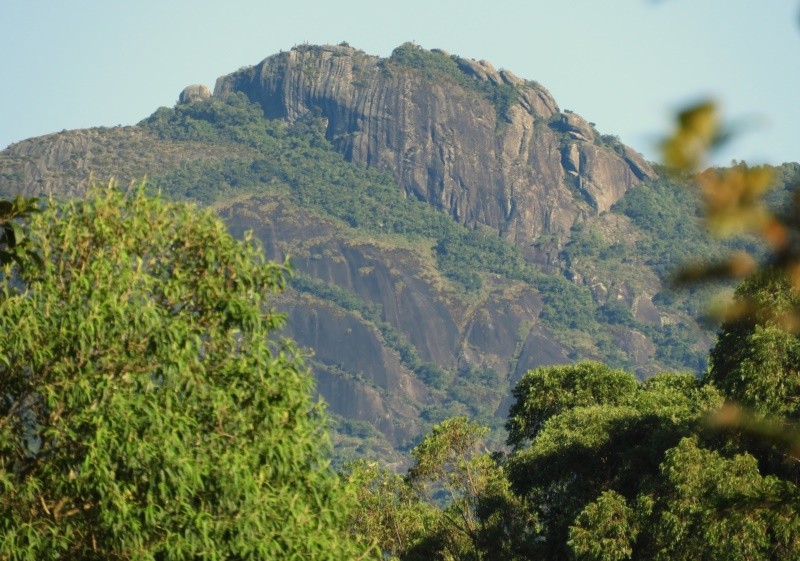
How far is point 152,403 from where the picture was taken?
16875mm

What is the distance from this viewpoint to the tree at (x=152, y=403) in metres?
16.5

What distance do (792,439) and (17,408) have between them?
45.7 ft

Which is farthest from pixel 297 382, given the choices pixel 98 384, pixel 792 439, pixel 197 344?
pixel 792 439

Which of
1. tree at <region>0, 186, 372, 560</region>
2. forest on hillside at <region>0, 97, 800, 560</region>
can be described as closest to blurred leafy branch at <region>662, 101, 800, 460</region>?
forest on hillside at <region>0, 97, 800, 560</region>

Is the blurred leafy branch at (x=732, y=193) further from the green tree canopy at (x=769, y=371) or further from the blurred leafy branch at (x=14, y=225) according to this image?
the green tree canopy at (x=769, y=371)

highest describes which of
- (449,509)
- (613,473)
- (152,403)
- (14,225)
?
(14,225)

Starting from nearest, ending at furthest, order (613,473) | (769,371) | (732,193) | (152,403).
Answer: (732,193) → (152,403) → (769,371) → (613,473)

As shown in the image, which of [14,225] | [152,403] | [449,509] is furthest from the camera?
[449,509]

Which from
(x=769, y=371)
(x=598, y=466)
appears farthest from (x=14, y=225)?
(x=598, y=466)

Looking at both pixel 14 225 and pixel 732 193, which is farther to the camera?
pixel 14 225

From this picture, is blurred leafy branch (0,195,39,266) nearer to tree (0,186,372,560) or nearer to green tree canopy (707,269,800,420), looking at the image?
tree (0,186,372,560)

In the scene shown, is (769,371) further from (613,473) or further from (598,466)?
(598,466)

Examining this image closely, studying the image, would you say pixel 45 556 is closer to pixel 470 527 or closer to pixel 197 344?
pixel 197 344

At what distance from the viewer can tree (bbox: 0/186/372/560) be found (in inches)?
649
